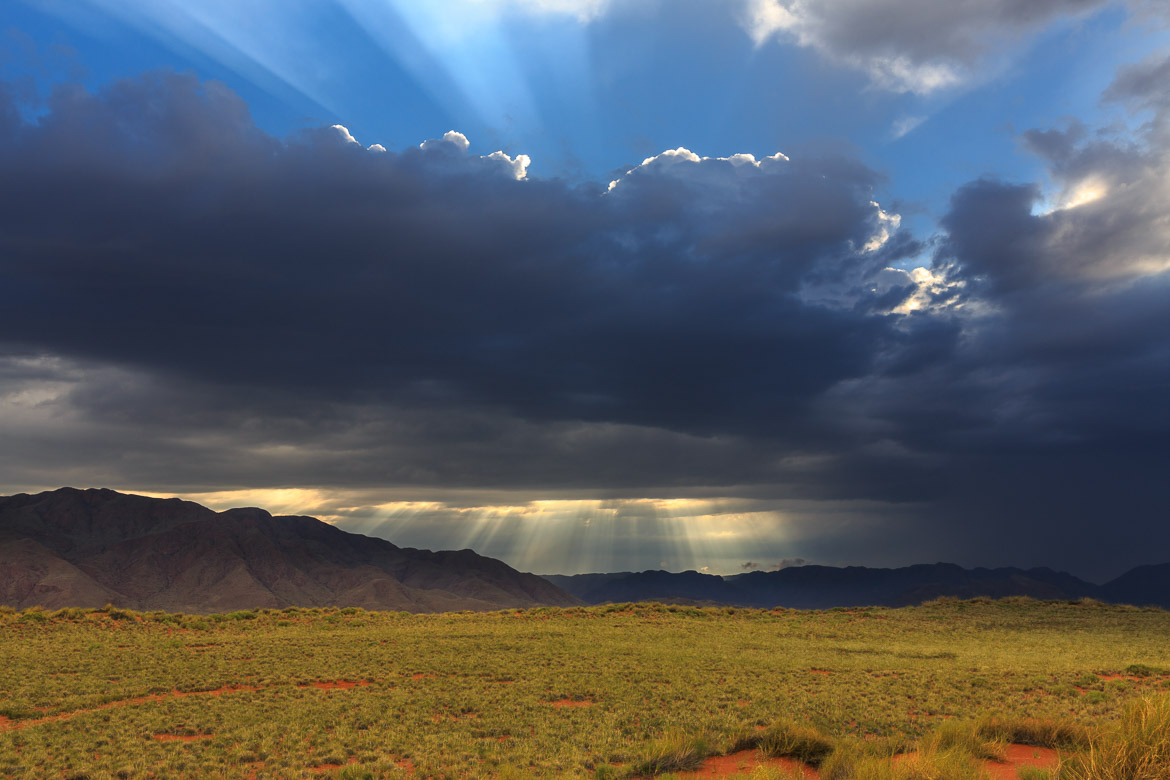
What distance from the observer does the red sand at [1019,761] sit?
46.0ft

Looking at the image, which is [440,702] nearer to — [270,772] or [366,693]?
[366,693]

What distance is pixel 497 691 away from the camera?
2531 cm

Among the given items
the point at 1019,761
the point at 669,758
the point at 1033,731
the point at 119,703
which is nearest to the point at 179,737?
the point at 119,703

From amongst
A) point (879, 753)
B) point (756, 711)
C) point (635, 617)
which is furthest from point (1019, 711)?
point (635, 617)

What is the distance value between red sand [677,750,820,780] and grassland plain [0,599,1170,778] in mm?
386

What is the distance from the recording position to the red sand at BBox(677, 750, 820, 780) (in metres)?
14.8

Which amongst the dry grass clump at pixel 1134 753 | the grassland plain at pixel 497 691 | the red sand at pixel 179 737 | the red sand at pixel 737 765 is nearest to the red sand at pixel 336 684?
the grassland plain at pixel 497 691

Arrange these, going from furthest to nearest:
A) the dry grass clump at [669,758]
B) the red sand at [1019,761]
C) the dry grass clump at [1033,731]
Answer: the dry grass clump at [1033,731], the dry grass clump at [669,758], the red sand at [1019,761]

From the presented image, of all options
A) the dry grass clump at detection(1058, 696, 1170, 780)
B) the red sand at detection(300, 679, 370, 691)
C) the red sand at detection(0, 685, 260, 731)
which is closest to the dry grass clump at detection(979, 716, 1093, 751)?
the dry grass clump at detection(1058, 696, 1170, 780)

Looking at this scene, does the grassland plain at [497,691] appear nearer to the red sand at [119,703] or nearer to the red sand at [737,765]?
the red sand at [119,703]

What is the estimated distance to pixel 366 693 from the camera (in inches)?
976

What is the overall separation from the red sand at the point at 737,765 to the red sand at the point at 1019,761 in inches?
139

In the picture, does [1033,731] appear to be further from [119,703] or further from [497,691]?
[119,703]

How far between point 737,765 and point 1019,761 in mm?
5997
